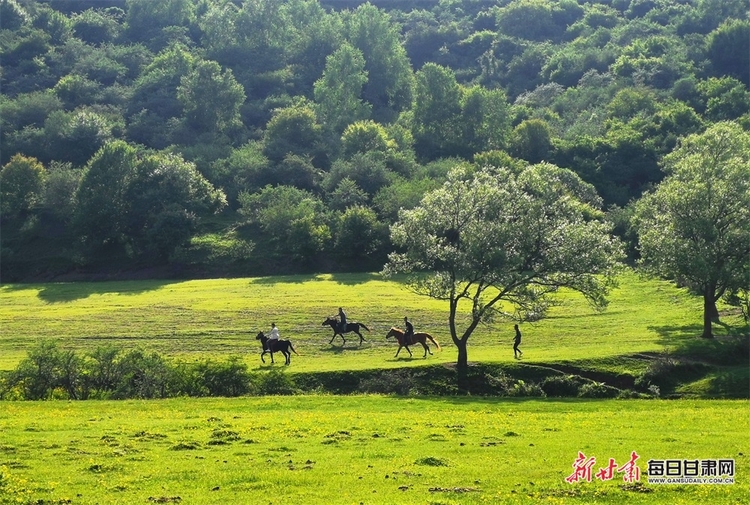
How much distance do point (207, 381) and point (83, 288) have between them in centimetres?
4799

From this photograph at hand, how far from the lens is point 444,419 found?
111ft

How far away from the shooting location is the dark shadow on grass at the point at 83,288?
81875 mm

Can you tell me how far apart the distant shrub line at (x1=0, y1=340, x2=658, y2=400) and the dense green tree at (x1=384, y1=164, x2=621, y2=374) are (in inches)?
117

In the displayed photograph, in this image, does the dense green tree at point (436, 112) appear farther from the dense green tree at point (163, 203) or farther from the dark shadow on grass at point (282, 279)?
the dark shadow on grass at point (282, 279)

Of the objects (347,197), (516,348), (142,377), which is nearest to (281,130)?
(347,197)

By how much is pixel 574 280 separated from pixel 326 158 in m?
91.3

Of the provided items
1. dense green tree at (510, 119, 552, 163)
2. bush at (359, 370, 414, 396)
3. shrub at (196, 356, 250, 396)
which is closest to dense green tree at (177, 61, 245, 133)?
dense green tree at (510, 119, 552, 163)

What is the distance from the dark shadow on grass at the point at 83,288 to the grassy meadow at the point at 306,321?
0.42ft

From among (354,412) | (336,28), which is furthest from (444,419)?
(336,28)

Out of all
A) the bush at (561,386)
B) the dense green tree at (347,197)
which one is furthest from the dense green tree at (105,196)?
the bush at (561,386)

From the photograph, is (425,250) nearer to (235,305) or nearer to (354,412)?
(354,412)

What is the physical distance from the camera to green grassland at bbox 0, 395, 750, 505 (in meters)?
21.8

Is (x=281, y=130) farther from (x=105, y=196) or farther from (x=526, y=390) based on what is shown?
(x=526, y=390)

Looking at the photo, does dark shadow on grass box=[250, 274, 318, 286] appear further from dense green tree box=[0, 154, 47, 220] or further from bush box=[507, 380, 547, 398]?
bush box=[507, 380, 547, 398]
